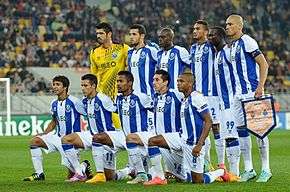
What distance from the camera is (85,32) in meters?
36.5

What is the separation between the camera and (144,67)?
12.6 meters

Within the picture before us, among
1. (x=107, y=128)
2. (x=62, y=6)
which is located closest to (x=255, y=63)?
(x=107, y=128)

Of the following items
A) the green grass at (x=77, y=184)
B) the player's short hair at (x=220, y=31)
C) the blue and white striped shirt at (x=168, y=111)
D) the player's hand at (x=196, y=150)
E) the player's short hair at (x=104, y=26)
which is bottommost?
the green grass at (x=77, y=184)

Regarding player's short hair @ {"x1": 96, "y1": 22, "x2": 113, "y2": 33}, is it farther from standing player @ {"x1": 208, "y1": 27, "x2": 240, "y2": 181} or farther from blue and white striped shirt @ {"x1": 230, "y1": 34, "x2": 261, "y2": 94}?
blue and white striped shirt @ {"x1": 230, "y1": 34, "x2": 261, "y2": 94}

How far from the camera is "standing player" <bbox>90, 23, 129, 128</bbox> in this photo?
1284 centimetres

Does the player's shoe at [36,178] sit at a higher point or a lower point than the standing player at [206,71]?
lower

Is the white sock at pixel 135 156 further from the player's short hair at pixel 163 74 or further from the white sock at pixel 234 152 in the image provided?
the white sock at pixel 234 152

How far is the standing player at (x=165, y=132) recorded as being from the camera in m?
11.2

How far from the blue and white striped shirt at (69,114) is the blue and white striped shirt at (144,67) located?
893 mm

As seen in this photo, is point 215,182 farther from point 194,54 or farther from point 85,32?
point 85,32

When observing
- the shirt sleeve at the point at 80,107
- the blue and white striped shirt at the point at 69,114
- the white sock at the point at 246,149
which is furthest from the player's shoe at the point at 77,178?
the white sock at the point at 246,149

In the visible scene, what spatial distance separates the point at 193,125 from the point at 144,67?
173 cm

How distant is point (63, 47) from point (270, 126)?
24501mm

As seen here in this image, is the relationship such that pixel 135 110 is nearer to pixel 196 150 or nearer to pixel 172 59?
pixel 172 59
